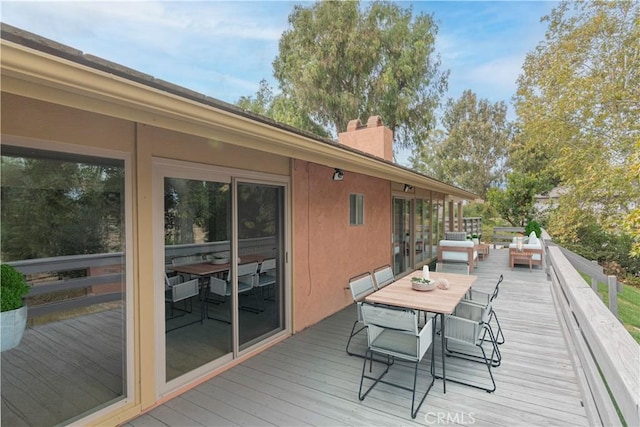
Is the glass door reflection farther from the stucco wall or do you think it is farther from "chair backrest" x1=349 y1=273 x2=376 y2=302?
"chair backrest" x1=349 y1=273 x2=376 y2=302

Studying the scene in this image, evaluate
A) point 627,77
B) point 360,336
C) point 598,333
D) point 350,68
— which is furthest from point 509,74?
point 598,333

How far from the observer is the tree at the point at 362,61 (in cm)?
1392

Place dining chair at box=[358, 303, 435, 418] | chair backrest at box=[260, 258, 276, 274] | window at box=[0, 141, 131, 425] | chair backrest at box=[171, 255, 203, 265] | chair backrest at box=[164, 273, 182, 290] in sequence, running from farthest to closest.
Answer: chair backrest at box=[260, 258, 276, 274]
chair backrest at box=[171, 255, 203, 265]
chair backrest at box=[164, 273, 182, 290]
dining chair at box=[358, 303, 435, 418]
window at box=[0, 141, 131, 425]

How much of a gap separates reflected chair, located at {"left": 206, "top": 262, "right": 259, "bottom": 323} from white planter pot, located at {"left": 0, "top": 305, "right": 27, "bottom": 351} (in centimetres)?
178

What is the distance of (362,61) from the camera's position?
14.1 m

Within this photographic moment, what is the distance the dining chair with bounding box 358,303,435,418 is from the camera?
2785 mm

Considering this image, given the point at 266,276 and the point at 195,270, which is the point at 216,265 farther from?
the point at 266,276

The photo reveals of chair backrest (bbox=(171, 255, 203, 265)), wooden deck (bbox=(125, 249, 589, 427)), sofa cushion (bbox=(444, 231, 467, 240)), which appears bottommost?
wooden deck (bbox=(125, 249, 589, 427))

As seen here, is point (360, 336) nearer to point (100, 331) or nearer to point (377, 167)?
point (377, 167)

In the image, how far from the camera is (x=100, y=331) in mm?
2621

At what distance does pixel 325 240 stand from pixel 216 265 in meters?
1.98

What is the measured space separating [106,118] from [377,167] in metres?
3.39

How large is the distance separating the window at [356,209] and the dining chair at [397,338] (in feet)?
9.84

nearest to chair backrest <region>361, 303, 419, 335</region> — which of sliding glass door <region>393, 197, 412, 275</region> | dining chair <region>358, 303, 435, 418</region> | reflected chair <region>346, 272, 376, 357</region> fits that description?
dining chair <region>358, 303, 435, 418</region>
